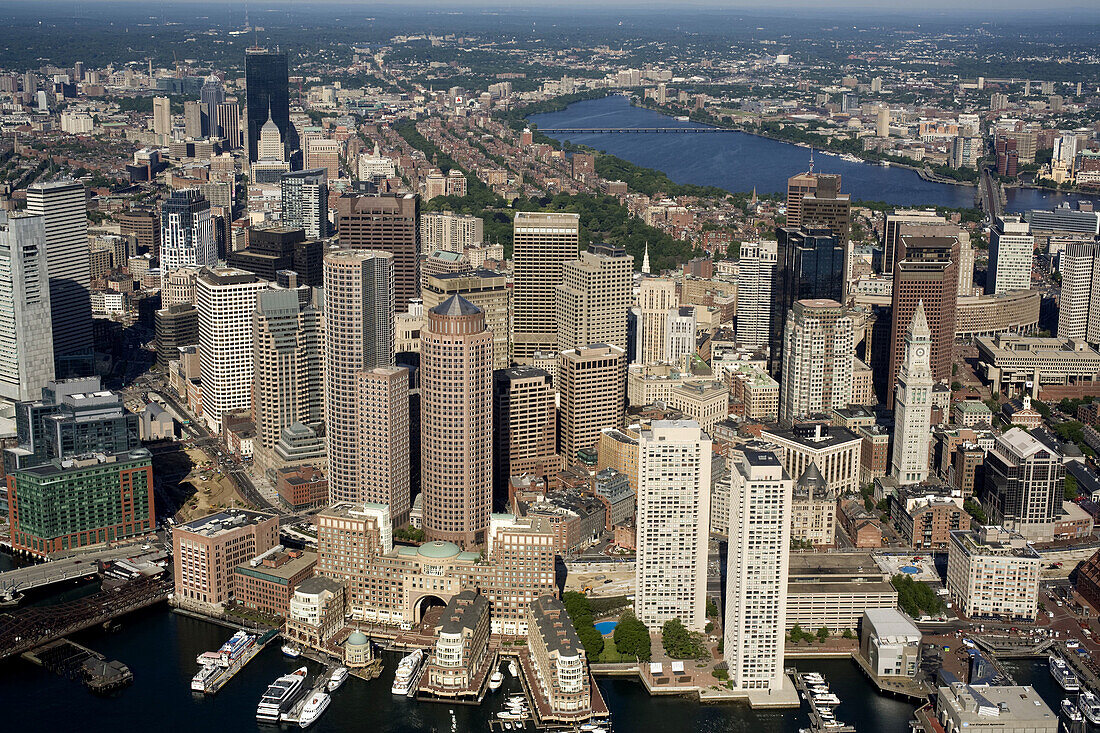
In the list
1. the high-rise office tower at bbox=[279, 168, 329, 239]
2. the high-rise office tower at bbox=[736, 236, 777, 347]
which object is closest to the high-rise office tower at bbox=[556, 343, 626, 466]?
the high-rise office tower at bbox=[736, 236, 777, 347]

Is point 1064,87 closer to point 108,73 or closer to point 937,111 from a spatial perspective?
point 937,111

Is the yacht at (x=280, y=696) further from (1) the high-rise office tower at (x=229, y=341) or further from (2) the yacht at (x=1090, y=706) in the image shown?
(1) the high-rise office tower at (x=229, y=341)

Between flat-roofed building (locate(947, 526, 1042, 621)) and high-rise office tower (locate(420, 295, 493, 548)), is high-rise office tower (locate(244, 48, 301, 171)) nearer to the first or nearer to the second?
high-rise office tower (locate(420, 295, 493, 548))

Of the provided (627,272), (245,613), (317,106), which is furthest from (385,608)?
(317,106)

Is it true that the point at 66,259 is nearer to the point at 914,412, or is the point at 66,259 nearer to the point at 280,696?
the point at 280,696

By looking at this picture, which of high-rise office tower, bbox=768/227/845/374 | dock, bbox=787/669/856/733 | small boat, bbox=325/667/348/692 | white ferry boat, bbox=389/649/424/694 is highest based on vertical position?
high-rise office tower, bbox=768/227/845/374
